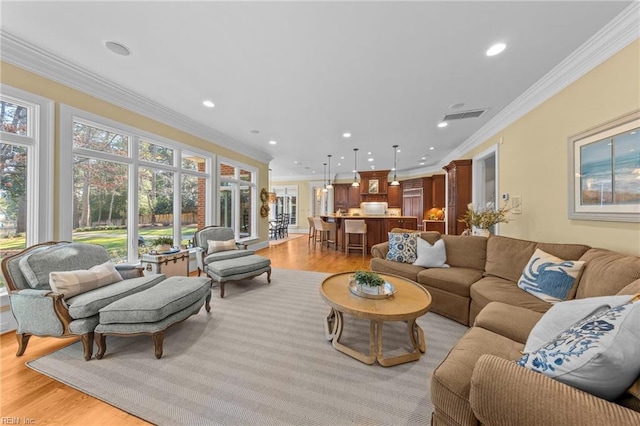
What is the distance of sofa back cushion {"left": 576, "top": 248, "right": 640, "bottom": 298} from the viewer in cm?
163

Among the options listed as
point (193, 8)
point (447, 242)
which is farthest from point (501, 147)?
point (193, 8)

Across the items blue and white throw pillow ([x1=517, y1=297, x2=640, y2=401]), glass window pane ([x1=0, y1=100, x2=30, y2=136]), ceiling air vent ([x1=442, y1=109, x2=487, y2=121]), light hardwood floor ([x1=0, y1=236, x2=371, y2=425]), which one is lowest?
light hardwood floor ([x1=0, y1=236, x2=371, y2=425])

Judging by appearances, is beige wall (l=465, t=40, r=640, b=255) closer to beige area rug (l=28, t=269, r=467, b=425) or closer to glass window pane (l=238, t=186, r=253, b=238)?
beige area rug (l=28, t=269, r=467, b=425)

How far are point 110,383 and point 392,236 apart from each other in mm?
3412

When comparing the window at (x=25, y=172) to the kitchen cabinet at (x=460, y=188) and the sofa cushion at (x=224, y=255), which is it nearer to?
the sofa cushion at (x=224, y=255)

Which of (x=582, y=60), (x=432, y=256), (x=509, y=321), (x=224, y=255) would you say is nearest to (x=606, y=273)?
(x=509, y=321)

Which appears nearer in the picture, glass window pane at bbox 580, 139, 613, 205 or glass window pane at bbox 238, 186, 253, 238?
glass window pane at bbox 580, 139, 613, 205

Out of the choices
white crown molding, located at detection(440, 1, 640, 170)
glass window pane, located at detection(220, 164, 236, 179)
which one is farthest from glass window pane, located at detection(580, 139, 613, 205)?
glass window pane, located at detection(220, 164, 236, 179)

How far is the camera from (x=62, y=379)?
172 centimetres

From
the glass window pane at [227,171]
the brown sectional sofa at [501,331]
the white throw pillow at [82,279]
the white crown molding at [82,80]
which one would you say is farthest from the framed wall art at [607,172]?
the glass window pane at [227,171]

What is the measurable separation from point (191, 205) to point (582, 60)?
604cm

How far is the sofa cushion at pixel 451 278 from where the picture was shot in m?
2.59

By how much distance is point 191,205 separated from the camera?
4816mm

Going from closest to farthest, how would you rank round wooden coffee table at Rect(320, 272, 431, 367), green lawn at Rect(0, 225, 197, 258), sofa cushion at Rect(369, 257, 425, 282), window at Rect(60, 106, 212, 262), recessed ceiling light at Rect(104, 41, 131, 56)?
round wooden coffee table at Rect(320, 272, 431, 367) → recessed ceiling light at Rect(104, 41, 131, 56) → green lawn at Rect(0, 225, 197, 258) → window at Rect(60, 106, 212, 262) → sofa cushion at Rect(369, 257, 425, 282)
